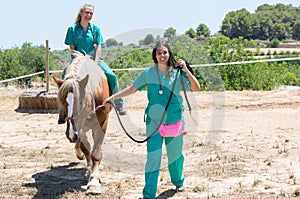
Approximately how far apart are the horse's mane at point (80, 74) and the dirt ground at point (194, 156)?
123 centimetres

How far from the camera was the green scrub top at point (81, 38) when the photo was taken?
5.78 meters

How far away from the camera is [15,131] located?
9320 millimetres

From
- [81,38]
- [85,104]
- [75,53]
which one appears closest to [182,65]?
[85,104]

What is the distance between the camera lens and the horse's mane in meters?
4.40

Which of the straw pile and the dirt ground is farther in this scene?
the straw pile

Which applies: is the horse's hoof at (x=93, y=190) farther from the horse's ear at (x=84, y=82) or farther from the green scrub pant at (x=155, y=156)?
the horse's ear at (x=84, y=82)

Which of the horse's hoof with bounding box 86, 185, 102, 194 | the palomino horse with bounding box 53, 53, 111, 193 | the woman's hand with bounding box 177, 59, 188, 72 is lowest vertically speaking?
the horse's hoof with bounding box 86, 185, 102, 194

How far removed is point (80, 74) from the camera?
4770 millimetres

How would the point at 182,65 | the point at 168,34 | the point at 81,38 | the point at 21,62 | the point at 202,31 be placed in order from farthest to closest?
the point at 202,31 < the point at 21,62 < the point at 168,34 < the point at 81,38 < the point at 182,65

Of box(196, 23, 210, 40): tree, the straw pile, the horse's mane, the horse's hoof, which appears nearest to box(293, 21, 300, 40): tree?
box(196, 23, 210, 40): tree

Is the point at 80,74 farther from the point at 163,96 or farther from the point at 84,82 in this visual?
the point at 163,96

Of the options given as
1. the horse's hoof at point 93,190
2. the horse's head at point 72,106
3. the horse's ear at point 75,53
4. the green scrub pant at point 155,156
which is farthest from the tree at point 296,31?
the horse's head at point 72,106

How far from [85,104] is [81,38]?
1.38m

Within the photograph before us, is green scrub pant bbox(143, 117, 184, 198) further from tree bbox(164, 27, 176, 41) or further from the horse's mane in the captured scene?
tree bbox(164, 27, 176, 41)
